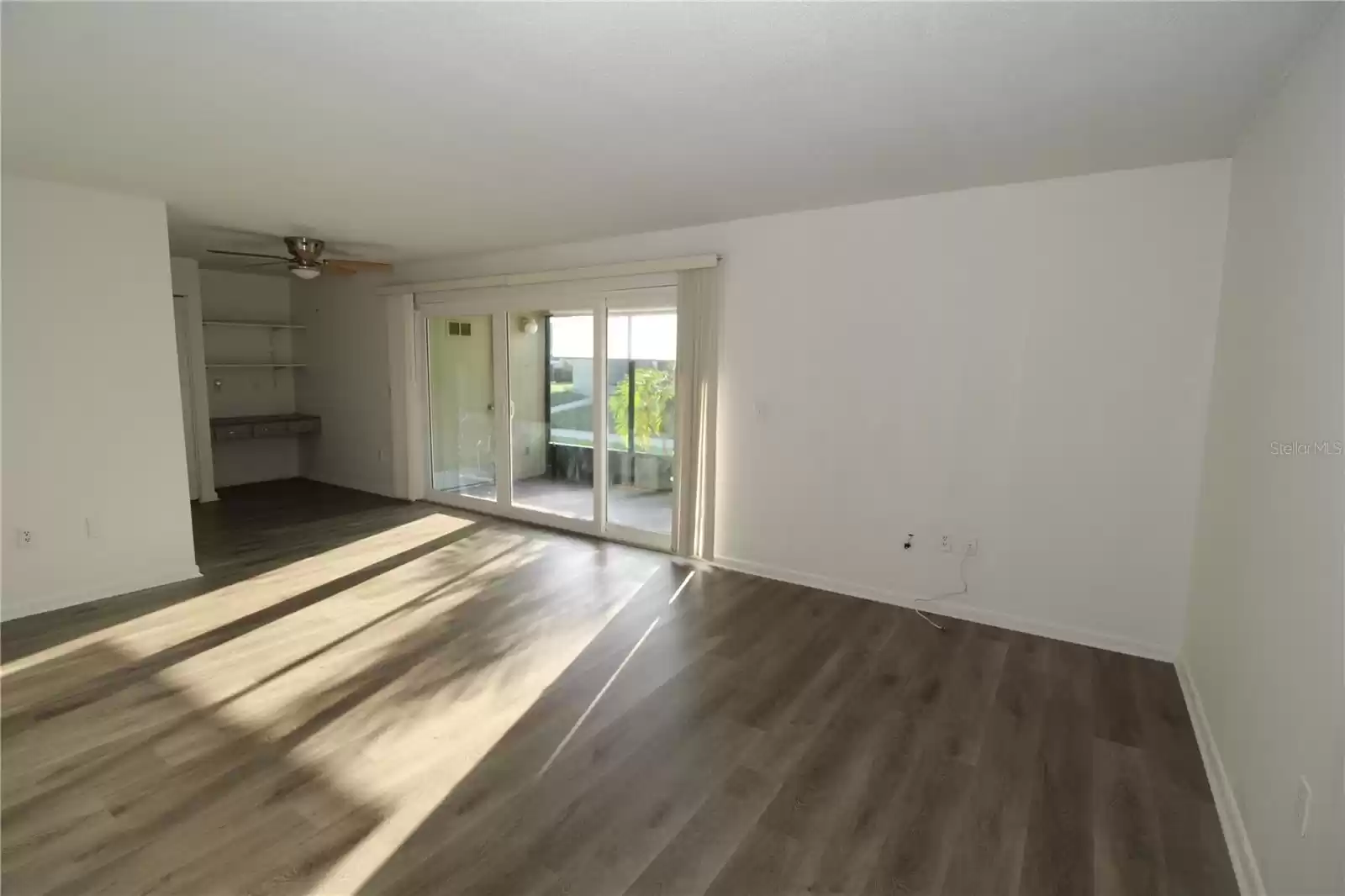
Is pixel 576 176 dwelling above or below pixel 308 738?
above

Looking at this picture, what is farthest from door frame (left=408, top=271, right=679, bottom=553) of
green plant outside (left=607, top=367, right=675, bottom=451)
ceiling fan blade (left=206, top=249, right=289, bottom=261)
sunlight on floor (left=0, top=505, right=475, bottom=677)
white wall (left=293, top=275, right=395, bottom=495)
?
ceiling fan blade (left=206, top=249, right=289, bottom=261)

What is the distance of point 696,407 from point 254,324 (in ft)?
19.2

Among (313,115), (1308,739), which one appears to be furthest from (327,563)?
(1308,739)

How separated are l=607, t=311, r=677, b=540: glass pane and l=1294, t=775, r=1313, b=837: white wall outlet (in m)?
3.93

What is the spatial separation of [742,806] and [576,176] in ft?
10.3

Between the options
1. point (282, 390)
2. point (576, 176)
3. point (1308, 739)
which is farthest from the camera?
point (282, 390)

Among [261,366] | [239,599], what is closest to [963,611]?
[239,599]

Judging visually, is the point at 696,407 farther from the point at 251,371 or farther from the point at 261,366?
the point at 251,371

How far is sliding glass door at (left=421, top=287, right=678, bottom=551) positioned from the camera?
5.41m

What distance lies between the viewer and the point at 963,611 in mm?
4027

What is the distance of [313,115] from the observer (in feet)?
8.94

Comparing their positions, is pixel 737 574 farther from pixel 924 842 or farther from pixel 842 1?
pixel 842 1

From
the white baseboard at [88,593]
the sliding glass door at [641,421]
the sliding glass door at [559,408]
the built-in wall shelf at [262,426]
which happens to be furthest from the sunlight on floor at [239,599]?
the built-in wall shelf at [262,426]

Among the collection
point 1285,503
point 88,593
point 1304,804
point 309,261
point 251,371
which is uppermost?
point 309,261
